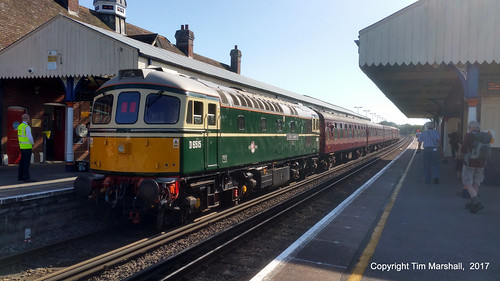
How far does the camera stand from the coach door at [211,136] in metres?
8.16

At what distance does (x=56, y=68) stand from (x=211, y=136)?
786cm

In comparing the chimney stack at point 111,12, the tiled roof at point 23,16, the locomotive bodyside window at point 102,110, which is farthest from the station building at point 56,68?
the locomotive bodyside window at point 102,110

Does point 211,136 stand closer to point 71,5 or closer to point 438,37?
point 438,37

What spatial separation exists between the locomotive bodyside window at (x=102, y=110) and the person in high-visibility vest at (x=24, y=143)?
282 centimetres

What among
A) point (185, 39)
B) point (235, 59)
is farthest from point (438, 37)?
point (235, 59)

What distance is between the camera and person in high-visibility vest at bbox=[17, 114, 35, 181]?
9547 millimetres

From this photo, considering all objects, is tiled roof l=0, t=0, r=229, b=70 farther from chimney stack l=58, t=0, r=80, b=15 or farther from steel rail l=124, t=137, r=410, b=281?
steel rail l=124, t=137, r=410, b=281

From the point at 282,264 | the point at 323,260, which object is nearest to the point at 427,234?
the point at 323,260

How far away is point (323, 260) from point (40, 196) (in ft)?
20.1

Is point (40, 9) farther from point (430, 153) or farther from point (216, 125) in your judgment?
point (430, 153)

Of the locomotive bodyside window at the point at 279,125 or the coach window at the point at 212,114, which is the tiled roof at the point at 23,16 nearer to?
the coach window at the point at 212,114

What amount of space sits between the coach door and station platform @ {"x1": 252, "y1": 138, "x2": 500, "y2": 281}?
281 centimetres

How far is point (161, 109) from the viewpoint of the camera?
7.35 meters

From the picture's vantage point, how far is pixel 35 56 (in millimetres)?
13047
